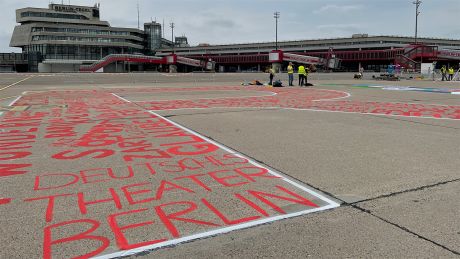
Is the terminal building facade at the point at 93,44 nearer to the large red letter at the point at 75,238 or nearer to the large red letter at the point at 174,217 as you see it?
the large red letter at the point at 174,217

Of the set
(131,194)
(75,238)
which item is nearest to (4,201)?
(131,194)

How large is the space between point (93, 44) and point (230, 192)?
122008 mm

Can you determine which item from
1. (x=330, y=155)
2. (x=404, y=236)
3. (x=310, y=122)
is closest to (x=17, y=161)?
(x=330, y=155)

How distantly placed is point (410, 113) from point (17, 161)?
1110 centimetres

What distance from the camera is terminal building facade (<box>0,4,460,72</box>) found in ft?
357

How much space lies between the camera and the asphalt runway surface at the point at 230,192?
3.48 metres

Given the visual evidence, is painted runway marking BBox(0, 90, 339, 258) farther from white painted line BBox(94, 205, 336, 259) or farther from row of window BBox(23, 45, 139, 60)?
row of window BBox(23, 45, 139, 60)

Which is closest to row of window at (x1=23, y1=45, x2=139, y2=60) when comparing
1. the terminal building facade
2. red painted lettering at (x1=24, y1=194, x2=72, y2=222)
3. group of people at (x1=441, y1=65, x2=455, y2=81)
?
the terminal building facade

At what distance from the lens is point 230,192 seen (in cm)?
488

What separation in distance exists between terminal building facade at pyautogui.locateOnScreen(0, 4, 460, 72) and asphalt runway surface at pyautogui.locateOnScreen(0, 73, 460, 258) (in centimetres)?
9108

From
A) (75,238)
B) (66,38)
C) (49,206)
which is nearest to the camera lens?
(75,238)

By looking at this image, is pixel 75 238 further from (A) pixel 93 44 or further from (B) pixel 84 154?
(A) pixel 93 44

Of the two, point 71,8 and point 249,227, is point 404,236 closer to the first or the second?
point 249,227

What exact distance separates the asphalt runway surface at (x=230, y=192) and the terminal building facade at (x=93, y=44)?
299ft
